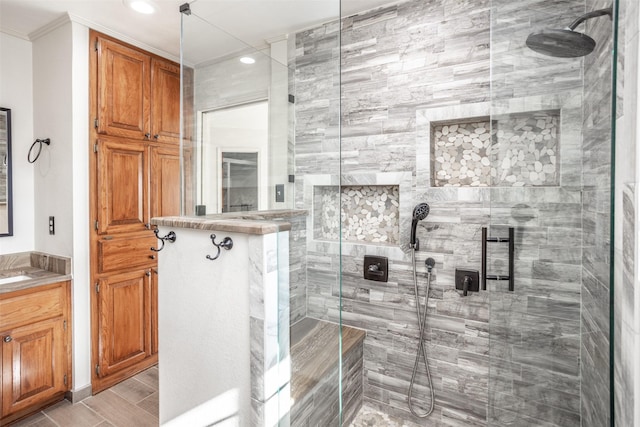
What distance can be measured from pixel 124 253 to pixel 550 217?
105 inches

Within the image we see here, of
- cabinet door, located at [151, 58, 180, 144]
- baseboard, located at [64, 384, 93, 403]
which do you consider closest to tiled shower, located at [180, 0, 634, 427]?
cabinet door, located at [151, 58, 180, 144]

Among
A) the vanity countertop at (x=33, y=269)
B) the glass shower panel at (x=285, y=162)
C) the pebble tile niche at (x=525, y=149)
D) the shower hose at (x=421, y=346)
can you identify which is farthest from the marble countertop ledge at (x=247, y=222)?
the vanity countertop at (x=33, y=269)

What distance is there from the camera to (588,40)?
3.06 feet

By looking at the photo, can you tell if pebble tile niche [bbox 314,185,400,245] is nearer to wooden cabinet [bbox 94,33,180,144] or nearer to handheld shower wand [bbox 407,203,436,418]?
handheld shower wand [bbox 407,203,436,418]

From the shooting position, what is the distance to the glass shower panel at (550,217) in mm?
919

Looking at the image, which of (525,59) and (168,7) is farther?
(168,7)

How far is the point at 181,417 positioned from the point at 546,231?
167cm

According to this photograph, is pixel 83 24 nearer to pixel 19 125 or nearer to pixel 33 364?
pixel 19 125

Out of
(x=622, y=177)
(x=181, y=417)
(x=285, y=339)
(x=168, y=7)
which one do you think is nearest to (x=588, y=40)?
(x=622, y=177)

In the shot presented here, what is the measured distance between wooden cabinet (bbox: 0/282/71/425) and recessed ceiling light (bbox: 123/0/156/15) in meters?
1.85

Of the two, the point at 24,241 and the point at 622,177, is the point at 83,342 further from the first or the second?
the point at 622,177

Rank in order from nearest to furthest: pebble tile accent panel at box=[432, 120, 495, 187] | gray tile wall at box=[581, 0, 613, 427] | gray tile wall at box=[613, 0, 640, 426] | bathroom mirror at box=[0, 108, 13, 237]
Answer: gray tile wall at box=[613, 0, 640, 426], gray tile wall at box=[581, 0, 613, 427], pebble tile accent panel at box=[432, 120, 495, 187], bathroom mirror at box=[0, 108, 13, 237]

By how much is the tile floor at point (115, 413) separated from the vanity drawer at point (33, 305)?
616 mm

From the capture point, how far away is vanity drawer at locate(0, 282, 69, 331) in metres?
2.00
